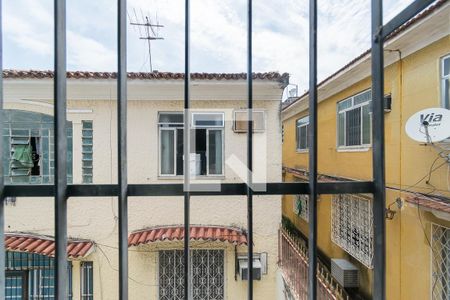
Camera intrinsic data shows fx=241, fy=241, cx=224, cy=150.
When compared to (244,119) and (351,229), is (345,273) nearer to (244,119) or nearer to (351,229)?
(351,229)

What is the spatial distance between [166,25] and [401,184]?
8.66ft

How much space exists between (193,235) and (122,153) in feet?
9.61

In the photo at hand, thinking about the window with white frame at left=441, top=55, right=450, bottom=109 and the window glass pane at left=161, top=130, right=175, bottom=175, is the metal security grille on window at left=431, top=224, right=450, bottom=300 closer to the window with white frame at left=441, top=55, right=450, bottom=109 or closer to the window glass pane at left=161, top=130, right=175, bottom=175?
the window with white frame at left=441, top=55, right=450, bottom=109

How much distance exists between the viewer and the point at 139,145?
141 inches

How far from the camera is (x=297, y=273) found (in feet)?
11.0

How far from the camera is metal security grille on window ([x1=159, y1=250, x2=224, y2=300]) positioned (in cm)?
349

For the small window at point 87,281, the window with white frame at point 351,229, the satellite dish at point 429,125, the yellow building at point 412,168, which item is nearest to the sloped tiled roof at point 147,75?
the yellow building at point 412,168

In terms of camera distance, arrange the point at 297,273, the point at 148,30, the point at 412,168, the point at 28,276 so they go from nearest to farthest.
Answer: the point at 148,30
the point at 412,168
the point at 28,276
the point at 297,273

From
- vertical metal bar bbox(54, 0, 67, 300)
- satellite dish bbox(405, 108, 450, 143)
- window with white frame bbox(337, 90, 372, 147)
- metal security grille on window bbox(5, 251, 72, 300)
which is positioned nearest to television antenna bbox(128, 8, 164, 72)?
vertical metal bar bbox(54, 0, 67, 300)

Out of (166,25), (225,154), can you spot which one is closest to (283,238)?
(225,154)

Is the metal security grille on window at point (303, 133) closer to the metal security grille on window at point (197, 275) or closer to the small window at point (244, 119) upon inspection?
the small window at point (244, 119)

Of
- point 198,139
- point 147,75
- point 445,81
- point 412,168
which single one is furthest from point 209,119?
point 445,81

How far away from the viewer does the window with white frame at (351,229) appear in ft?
10.8

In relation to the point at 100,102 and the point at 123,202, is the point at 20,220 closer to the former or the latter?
the point at 100,102
